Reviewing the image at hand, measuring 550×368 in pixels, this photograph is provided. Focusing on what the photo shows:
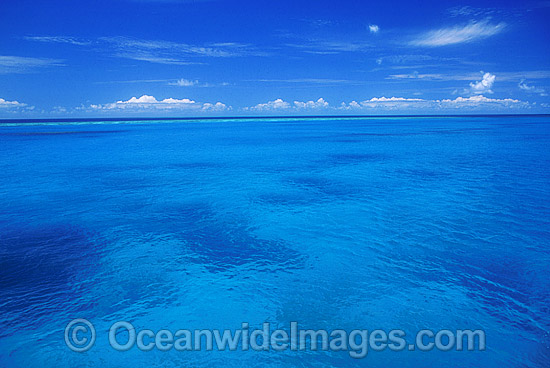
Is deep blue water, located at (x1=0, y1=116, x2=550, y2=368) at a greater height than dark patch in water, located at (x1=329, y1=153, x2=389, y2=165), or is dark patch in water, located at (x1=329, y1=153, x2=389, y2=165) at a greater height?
deep blue water, located at (x1=0, y1=116, x2=550, y2=368)

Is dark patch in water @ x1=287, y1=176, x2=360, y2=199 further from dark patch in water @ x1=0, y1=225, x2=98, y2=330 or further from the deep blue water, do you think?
dark patch in water @ x1=0, y1=225, x2=98, y2=330

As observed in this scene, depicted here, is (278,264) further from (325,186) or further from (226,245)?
(325,186)

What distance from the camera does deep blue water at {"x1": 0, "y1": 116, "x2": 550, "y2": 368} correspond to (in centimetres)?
745

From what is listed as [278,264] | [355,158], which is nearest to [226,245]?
[278,264]

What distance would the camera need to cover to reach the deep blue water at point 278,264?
7.45 meters

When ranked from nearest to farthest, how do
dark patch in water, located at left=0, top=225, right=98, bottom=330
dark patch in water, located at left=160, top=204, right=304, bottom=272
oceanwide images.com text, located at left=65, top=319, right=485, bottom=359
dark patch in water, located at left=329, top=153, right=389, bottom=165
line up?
1. oceanwide images.com text, located at left=65, top=319, right=485, bottom=359
2. dark patch in water, located at left=0, top=225, right=98, bottom=330
3. dark patch in water, located at left=160, top=204, right=304, bottom=272
4. dark patch in water, located at left=329, top=153, right=389, bottom=165

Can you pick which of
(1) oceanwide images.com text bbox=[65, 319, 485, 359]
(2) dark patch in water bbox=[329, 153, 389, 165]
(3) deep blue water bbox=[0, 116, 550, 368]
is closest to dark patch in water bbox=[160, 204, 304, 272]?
(3) deep blue water bbox=[0, 116, 550, 368]

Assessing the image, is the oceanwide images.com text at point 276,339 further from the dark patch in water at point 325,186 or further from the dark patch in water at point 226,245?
the dark patch in water at point 325,186

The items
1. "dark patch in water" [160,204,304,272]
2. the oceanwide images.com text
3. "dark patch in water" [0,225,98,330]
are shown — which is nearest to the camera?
the oceanwide images.com text

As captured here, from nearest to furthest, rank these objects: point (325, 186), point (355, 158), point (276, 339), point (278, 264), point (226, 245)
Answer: point (276, 339), point (278, 264), point (226, 245), point (325, 186), point (355, 158)

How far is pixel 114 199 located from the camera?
18.5 metres

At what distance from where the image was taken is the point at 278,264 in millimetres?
11062

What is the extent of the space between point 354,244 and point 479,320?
16.7 ft

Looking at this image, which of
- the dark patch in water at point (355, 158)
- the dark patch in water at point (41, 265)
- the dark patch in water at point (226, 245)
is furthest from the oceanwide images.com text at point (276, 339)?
the dark patch in water at point (355, 158)
